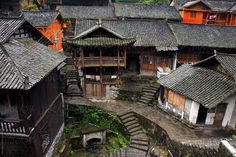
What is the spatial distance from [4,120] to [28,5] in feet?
148

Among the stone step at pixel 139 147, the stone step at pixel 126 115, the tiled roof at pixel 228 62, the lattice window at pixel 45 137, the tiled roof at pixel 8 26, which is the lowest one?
the stone step at pixel 139 147

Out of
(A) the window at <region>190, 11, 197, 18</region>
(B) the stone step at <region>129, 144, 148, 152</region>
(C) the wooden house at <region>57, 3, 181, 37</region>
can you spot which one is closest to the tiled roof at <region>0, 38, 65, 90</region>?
(B) the stone step at <region>129, 144, 148, 152</region>

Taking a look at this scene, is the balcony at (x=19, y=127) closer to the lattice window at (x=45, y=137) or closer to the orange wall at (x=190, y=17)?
the lattice window at (x=45, y=137)

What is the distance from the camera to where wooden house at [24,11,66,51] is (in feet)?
111

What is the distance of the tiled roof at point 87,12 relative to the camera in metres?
44.8

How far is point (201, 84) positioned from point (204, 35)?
13.0 metres

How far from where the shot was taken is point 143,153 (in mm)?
20391

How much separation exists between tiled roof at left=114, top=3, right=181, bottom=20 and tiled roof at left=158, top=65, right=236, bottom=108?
77.9 feet

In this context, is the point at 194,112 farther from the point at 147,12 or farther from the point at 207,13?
the point at 207,13

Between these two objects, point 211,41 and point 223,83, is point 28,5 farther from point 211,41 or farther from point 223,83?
point 223,83

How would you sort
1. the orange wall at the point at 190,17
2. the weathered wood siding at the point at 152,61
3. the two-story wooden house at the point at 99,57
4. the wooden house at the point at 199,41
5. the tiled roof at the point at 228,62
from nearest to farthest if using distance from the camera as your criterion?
the tiled roof at the point at 228,62 < the two-story wooden house at the point at 99,57 < the wooden house at the point at 199,41 < the weathered wood siding at the point at 152,61 < the orange wall at the point at 190,17

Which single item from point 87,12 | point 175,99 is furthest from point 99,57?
point 87,12

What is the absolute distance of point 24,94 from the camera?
536 inches

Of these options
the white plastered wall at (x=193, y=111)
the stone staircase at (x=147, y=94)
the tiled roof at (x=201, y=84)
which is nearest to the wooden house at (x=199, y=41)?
the tiled roof at (x=201, y=84)
